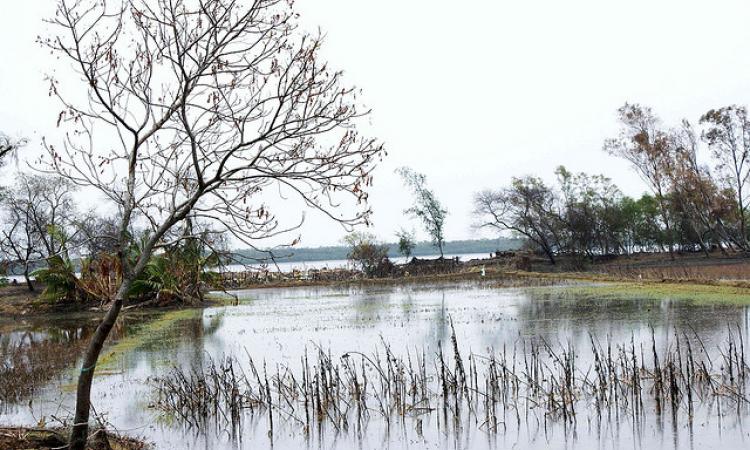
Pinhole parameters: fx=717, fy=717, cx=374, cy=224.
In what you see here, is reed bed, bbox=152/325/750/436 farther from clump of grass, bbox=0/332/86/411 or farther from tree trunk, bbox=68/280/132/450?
clump of grass, bbox=0/332/86/411

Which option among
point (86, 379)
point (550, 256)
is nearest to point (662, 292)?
point (86, 379)

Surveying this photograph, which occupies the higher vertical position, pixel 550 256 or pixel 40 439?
pixel 550 256

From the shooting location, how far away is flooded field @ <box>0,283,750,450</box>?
26.9 ft

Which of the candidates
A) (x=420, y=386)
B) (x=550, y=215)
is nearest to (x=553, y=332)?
(x=420, y=386)

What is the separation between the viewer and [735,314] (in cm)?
1680

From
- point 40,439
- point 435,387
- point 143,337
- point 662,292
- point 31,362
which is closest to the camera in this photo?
point 40,439

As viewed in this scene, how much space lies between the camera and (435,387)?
10.1 m

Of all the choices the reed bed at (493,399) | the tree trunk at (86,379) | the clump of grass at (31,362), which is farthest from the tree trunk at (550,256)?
the tree trunk at (86,379)

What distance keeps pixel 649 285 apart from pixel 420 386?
20881 millimetres

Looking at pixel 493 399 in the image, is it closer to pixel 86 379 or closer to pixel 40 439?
pixel 86 379

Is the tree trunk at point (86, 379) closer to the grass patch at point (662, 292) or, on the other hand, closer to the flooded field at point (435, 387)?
the flooded field at point (435, 387)

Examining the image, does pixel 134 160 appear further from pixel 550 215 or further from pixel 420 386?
pixel 550 215

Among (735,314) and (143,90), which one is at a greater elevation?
(143,90)

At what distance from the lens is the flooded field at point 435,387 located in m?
8.21
